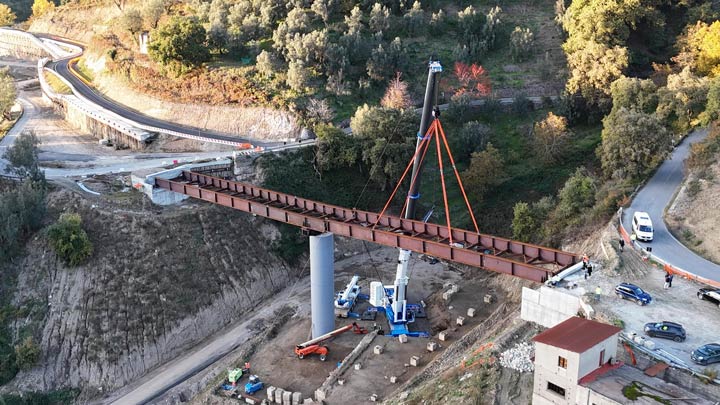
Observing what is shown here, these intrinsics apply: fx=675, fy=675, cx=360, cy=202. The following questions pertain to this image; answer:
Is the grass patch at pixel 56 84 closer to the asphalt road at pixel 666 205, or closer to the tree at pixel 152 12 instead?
the tree at pixel 152 12

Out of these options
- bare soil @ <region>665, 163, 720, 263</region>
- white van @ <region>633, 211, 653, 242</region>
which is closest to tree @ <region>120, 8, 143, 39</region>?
white van @ <region>633, 211, 653, 242</region>

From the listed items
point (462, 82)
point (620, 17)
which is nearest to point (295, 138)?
point (462, 82)

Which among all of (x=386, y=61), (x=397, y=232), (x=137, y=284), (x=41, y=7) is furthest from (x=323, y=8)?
(x=41, y=7)

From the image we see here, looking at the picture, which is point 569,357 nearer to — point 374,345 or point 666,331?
point 666,331

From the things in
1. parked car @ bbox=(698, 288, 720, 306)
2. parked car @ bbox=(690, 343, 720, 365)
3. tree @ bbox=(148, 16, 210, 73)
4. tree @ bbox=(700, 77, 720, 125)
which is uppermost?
tree @ bbox=(148, 16, 210, 73)

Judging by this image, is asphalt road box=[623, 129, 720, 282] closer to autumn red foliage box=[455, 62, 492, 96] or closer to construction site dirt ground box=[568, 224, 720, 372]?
construction site dirt ground box=[568, 224, 720, 372]

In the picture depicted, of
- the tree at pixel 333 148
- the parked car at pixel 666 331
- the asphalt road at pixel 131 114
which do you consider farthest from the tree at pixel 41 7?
the parked car at pixel 666 331

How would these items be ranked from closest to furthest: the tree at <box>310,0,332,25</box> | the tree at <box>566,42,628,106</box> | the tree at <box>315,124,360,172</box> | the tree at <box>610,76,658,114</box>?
the tree at <box>610,76,658,114</box>, the tree at <box>315,124,360,172</box>, the tree at <box>566,42,628,106</box>, the tree at <box>310,0,332,25</box>
